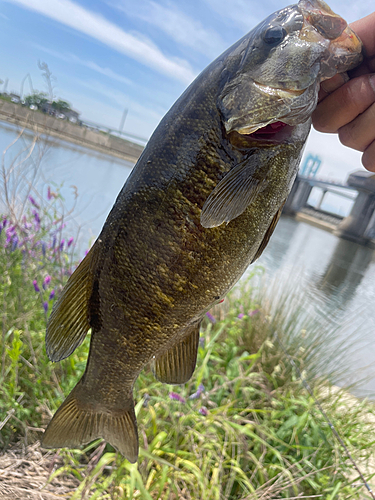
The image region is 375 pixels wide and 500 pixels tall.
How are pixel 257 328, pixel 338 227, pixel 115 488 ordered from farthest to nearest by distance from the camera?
pixel 338 227
pixel 257 328
pixel 115 488

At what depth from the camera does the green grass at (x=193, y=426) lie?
2.23m

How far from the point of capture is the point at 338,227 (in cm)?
3981

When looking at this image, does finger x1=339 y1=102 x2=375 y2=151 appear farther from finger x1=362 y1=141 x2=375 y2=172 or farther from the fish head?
the fish head

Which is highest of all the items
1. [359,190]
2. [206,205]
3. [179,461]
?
[359,190]

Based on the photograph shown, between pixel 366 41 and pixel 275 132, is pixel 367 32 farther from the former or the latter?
pixel 275 132

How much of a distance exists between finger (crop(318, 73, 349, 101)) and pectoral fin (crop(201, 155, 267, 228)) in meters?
0.54

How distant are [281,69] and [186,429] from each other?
2407 millimetres

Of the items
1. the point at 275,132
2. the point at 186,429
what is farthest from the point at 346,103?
the point at 186,429

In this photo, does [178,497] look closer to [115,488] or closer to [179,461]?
[179,461]

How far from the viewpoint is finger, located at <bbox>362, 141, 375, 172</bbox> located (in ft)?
4.82

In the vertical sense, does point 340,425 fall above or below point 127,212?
below

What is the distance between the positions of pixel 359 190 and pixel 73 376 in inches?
1498

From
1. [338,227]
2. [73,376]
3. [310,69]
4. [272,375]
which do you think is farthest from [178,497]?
[338,227]

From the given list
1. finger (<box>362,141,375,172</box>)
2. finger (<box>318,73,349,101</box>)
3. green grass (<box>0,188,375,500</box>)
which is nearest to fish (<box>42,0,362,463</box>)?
finger (<box>318,73,349,101</box>)
